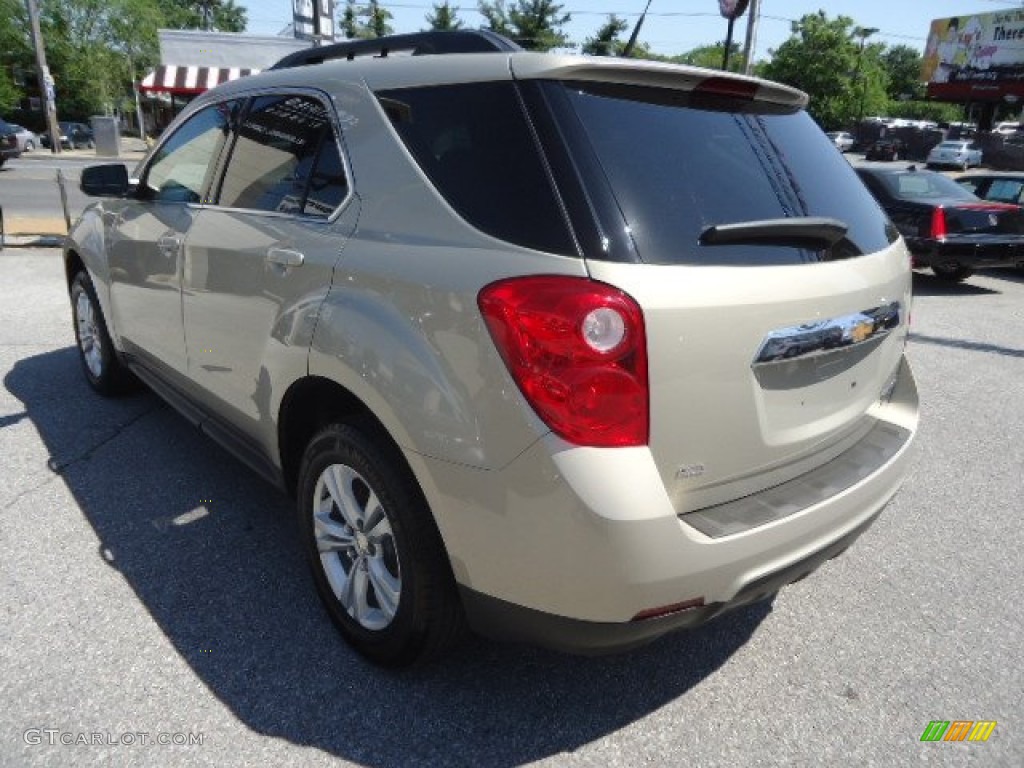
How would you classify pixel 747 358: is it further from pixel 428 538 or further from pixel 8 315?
pixel 8 315

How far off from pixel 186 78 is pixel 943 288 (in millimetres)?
26961

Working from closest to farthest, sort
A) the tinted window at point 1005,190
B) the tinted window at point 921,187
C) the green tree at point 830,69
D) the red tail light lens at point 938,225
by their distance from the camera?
the red tail light lens at point 938,225 < the tinted window at point 921,187 < the tinted window at point 1005,190 < the green tree at point 830,69

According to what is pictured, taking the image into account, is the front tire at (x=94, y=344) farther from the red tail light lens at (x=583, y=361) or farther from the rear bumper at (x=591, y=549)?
the red tail light lens at (x=583, y=361)

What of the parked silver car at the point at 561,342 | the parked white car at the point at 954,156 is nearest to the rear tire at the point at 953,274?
the parked silver car at the point at 561,342

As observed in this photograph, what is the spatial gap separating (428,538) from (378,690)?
0.60 meters

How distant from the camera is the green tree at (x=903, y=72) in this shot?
94037mm

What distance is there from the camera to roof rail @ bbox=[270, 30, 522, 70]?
2.36 m

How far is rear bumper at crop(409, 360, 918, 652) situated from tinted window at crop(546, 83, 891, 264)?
0.56 m

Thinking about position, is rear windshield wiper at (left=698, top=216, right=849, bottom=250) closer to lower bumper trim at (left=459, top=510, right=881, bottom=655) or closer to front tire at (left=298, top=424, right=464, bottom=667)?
lower bumper trim at (left=459, top=510, right=881, bottom=655)

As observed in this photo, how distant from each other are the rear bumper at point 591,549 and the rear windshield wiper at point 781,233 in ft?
1.93

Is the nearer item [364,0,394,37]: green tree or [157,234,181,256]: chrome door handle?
[157,234,181,256]: chrome door handle

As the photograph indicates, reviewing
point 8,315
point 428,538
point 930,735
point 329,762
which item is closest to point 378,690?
point 329,762

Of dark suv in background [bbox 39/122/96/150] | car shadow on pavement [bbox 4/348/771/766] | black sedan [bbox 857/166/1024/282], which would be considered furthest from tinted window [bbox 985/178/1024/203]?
dark suv in background [bbox 39/122/96/150]

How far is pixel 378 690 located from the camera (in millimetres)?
2250
